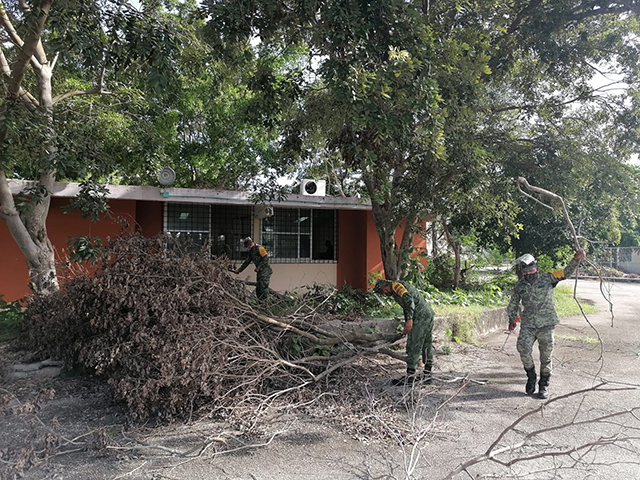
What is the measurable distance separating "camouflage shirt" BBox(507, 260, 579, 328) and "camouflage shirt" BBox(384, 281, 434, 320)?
1.10 m

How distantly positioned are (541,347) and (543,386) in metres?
0.44

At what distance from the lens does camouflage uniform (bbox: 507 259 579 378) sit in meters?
5.26

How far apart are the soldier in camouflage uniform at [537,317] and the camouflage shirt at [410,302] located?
1.10 m

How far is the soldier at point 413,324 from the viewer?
5.36 m

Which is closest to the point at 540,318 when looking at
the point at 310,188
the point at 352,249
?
the point at 310,188

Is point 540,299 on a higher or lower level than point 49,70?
lower

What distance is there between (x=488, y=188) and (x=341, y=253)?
204 inches

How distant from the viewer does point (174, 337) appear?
13.6 ft

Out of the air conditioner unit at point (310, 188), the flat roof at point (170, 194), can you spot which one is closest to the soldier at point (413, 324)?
the flat roof at point (170, 194)

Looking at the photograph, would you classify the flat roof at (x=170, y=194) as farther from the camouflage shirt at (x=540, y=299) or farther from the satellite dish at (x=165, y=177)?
the camouflage shirt at (x=540, y=299)

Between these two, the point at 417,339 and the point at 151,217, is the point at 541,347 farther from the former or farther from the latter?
the point at 151,217

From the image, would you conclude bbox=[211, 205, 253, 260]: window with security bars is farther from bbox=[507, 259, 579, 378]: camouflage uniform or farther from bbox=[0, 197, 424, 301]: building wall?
bbox=[507, 259, 579, 378]: camouflage uniform

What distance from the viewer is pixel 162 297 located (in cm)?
431

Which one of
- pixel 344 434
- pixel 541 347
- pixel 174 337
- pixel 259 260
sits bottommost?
pixel 344 434
